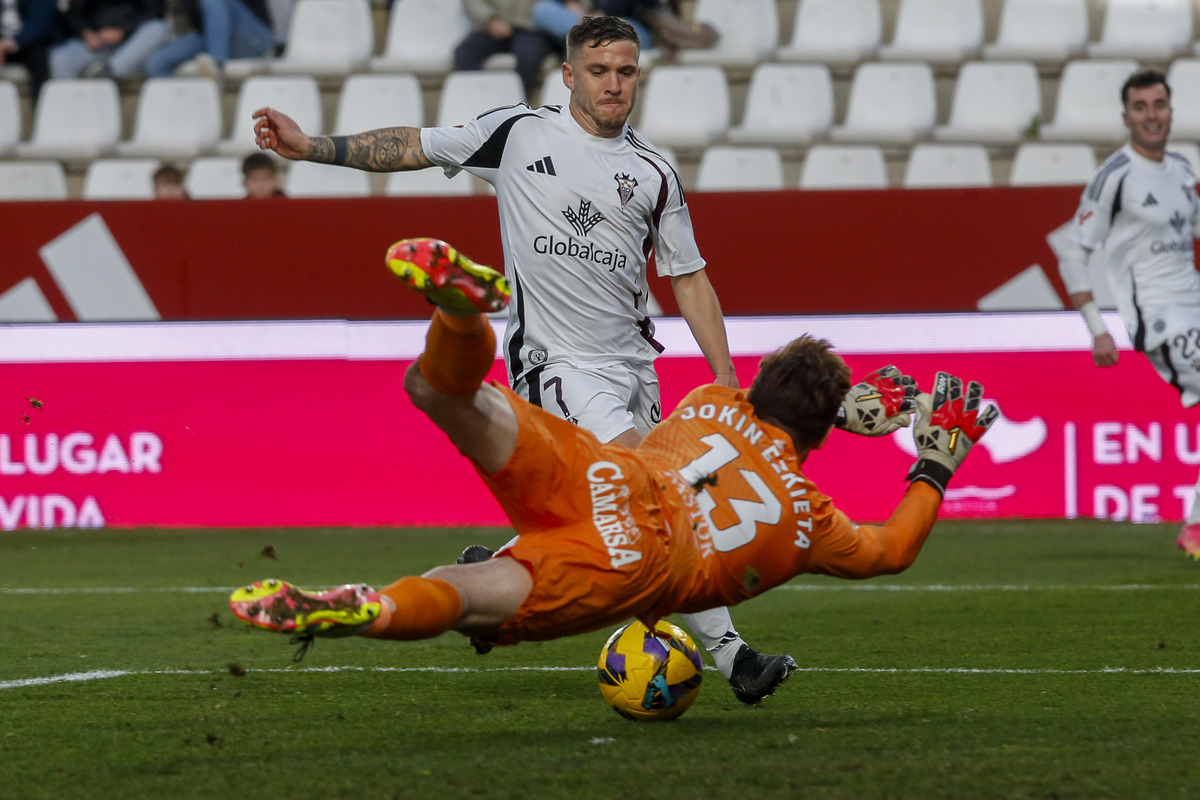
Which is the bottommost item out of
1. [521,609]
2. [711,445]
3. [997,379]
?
[997,379]

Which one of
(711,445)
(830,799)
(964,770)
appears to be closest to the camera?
(830,799)

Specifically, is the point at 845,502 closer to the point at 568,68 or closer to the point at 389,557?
the point at 389,557

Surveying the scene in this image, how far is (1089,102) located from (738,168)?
2.93 metres

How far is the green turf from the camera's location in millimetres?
3746

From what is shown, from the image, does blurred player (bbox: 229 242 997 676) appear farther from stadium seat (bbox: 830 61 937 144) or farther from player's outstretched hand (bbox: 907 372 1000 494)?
stadium seat (bbox: 830 61 937 144)

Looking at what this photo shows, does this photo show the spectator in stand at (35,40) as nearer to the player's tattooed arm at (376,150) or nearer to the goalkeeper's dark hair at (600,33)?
the player's tattooed arm at (376,150)

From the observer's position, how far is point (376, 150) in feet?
16.6

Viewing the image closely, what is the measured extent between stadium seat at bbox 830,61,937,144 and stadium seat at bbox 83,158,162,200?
5471mm

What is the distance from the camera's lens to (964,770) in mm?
3807

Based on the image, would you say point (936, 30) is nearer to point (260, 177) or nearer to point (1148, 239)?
point (1148, 239)

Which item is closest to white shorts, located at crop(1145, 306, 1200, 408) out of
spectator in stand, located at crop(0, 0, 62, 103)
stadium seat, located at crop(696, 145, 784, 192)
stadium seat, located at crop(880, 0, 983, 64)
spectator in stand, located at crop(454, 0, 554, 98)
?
stadium seat, located at crop(696, 145, 784, 192)

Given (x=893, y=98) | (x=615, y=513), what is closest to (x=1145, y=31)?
(x=893, y=98)

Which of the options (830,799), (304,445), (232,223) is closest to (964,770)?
(830,799)

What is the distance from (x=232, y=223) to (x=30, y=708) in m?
6.43
